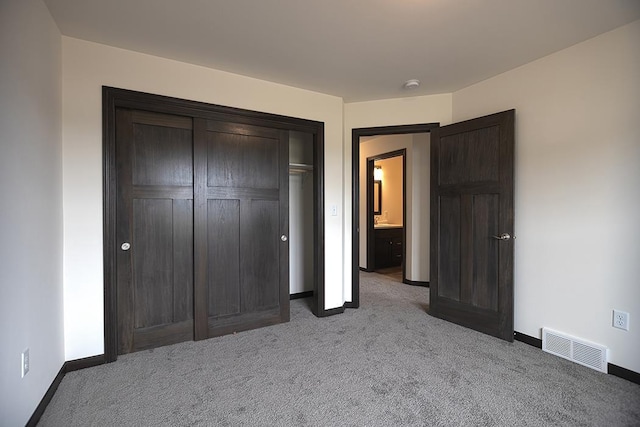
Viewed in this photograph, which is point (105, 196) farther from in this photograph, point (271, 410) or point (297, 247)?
point (297, 247)

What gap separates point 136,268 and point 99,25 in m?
1.85

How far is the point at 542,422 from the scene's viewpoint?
1.72 meters

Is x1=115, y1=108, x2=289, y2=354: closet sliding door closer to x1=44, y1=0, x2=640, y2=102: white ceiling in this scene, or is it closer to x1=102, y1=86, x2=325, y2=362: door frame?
x1=102, y1=86, x2=325, y2=362: door frame

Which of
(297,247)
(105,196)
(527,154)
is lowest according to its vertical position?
(297,247)

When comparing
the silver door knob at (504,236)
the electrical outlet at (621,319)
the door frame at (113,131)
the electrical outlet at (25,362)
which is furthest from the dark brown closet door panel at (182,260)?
the electrical outlet at (621,319)

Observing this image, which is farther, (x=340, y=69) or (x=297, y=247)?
(x=297, y=247)

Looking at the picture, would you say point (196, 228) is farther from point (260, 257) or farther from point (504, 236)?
point (504, 236)

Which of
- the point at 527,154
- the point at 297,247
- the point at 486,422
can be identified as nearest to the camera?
the point at 486,422

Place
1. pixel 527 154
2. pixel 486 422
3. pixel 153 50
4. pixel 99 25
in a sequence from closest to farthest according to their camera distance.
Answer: pixel 486 422, pixel 99 25, pixel 153 50, pixel 527 154

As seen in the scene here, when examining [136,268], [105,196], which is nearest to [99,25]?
[105,196]

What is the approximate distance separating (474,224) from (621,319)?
1.25 meters

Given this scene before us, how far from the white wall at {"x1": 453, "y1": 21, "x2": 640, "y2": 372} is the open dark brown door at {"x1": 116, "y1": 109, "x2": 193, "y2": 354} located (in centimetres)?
307

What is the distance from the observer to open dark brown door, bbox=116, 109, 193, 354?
257cm

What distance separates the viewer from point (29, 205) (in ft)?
5.63
